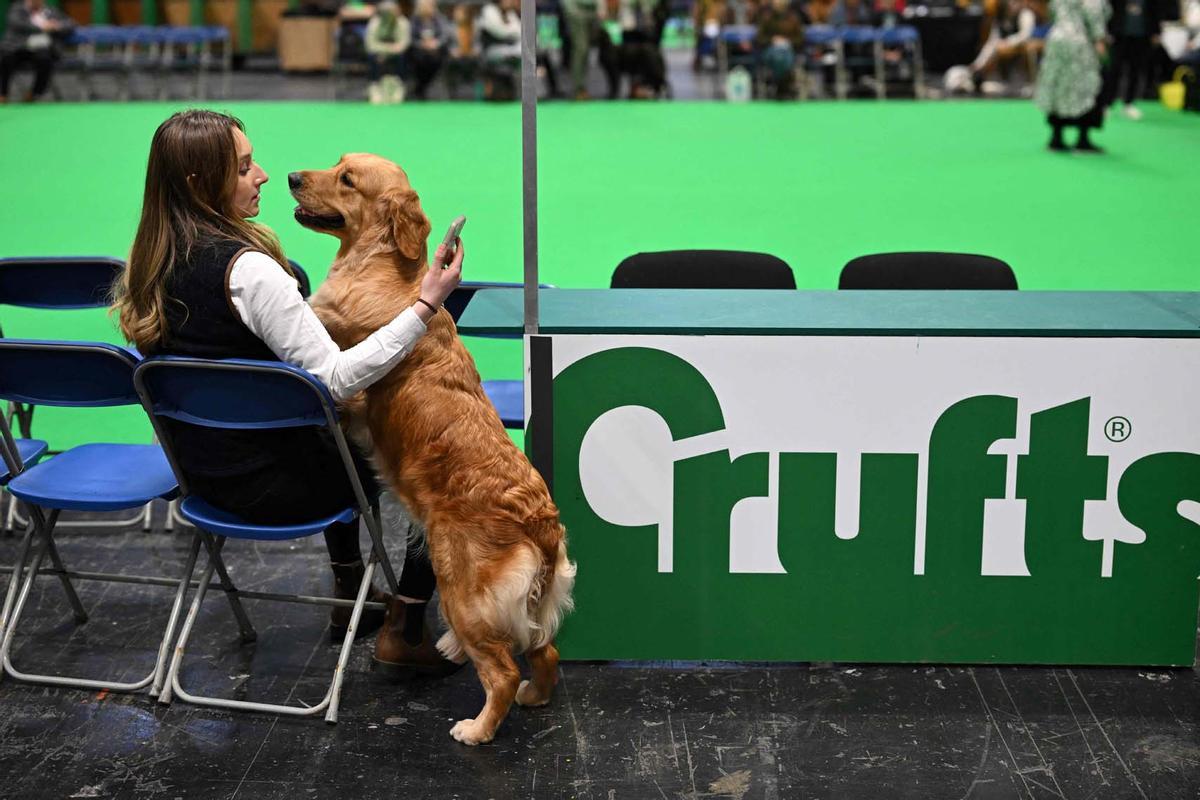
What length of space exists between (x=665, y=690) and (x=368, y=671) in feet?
2.77

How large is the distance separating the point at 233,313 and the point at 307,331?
8.2 inches

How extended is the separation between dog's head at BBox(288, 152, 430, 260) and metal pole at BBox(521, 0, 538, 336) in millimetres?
279

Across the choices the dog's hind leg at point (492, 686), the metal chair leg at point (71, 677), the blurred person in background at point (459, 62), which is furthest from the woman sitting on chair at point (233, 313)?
the blurred person in background at point (459, 62)

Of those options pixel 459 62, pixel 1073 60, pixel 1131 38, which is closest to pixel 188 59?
pixel 459 62

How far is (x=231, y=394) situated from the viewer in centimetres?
325

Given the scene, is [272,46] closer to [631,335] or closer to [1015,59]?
[1015,59]

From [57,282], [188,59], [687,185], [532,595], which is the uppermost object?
[188,59]

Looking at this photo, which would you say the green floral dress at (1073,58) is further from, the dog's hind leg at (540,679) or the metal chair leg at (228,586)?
the metal chair leg at (228,586)

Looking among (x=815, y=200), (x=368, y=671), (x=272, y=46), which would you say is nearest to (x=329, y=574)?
(x=368, y=671)

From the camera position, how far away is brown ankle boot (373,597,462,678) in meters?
3.69

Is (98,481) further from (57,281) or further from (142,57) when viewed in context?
(142,57)

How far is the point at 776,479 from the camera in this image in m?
3.58

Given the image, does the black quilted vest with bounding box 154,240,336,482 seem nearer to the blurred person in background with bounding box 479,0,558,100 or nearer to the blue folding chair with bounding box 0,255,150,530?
the blue folding chair with bounding box 0,255,150,530

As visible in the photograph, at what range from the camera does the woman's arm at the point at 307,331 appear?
10.4 ft
